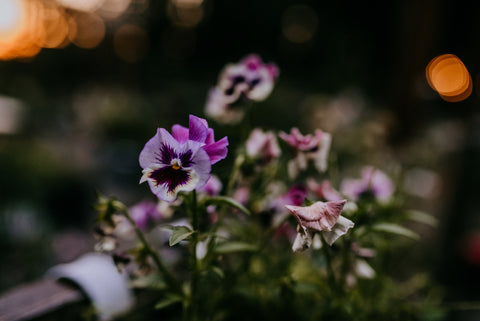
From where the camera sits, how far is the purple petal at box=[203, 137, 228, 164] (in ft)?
1.81

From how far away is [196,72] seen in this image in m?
8.77

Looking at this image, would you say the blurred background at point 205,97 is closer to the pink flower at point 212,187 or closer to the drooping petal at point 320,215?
the pink flower at point 212,187

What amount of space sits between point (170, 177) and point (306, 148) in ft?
0.88

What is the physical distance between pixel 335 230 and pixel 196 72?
28.0ft

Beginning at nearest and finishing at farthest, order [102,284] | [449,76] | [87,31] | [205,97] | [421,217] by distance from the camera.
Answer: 1. [102,284]
2. [421,217]
3. [449,76]
4. [205,97]
5. [87,31]

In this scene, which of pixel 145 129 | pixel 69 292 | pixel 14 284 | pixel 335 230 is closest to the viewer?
pixel 335 230

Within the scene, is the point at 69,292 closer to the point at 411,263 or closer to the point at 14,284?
the point at 14,284

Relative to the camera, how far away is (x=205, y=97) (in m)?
5.66

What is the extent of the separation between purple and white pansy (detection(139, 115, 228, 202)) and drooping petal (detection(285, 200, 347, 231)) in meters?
0.12

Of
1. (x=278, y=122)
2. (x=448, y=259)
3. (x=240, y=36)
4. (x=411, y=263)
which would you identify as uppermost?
(x=240, y=36)

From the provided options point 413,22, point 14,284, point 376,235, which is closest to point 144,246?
point 376,235

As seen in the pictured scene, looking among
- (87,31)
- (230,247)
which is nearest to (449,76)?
(230,247)

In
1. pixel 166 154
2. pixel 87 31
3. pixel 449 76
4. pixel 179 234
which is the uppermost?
pixel 87 31

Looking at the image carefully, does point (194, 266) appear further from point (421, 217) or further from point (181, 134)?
point (421, 217)
